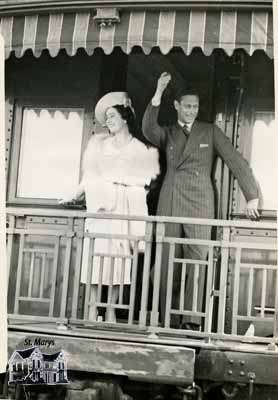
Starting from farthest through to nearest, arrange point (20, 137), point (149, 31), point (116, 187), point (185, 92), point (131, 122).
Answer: point (20, 137) → point (131, 122) → point (185, 92) → point (116, 187) → point (149, 31)

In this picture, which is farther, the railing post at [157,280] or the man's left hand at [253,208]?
the man's left hand at [253,208]

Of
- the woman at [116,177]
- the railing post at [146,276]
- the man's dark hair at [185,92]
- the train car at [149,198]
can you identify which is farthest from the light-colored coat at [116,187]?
the railing post at [146,276]

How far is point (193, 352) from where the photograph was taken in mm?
4477

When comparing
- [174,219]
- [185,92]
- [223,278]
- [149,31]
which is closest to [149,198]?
[185,92]

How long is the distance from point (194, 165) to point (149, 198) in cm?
50

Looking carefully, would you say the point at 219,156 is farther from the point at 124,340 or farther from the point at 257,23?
the point at 124,340

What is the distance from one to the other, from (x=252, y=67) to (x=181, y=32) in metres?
1.13

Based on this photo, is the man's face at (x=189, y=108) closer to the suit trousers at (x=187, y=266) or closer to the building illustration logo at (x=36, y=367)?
the suit trousers at (x=187, y=266)

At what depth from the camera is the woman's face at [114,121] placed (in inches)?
222

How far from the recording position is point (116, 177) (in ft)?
18.3

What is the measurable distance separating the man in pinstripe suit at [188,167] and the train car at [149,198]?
10 centimetres

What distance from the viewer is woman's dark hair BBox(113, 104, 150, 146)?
5.76m

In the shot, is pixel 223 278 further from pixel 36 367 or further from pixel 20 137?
pixel 20 137

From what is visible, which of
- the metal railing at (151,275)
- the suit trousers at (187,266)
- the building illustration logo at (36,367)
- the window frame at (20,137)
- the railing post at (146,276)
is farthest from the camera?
the window frame at (20,137)
